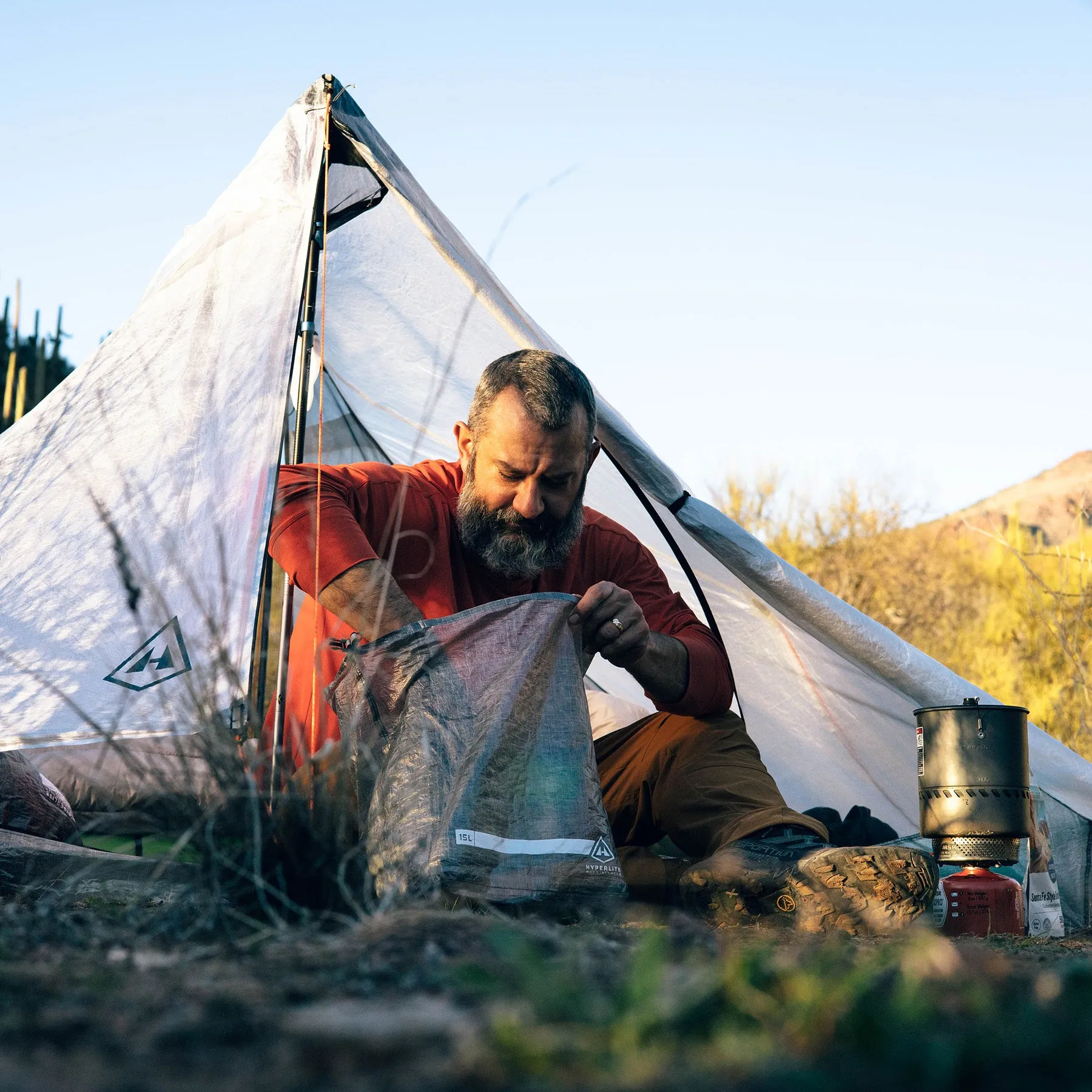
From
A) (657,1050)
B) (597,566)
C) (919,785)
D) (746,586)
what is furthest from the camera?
(746,586)

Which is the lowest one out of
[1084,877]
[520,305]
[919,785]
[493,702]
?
[1084,877]

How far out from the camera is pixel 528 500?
291 cm

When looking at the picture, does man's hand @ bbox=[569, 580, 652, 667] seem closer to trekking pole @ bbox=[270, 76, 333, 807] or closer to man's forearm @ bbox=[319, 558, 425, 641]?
man's forearm @ bbox=[319, 558, 425, 641]

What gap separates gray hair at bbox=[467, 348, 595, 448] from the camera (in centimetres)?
288

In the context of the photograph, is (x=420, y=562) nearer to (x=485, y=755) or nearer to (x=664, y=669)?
(x=664, y=669)

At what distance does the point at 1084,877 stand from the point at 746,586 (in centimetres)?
119

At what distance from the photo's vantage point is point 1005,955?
1940mm

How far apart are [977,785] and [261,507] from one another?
5.65ft

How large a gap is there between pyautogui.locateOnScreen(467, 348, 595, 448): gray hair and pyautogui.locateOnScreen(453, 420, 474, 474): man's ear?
0.11 feet

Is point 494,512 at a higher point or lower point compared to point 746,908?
higher

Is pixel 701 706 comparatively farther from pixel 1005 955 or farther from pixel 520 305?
pixel 520 305

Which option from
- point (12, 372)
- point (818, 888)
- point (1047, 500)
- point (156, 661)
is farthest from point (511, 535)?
point (1047, 500)

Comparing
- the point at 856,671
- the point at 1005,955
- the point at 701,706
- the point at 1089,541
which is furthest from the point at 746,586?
the point at 1089,541

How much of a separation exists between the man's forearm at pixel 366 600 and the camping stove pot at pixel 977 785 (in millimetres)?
1237
